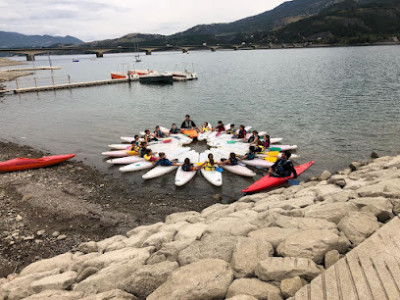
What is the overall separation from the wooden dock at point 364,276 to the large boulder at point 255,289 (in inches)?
15.9

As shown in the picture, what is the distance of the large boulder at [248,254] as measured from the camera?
537 centimetres

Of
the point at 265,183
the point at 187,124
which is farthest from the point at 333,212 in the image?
the point at 187,124

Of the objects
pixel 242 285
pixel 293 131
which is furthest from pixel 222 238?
pixel 293 131

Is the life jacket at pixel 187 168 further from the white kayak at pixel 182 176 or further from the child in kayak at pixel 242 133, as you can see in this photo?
the child in kayak at pixel 242 133

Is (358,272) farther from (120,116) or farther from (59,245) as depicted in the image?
(120,116)

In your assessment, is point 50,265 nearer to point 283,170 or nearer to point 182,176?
point 182,176

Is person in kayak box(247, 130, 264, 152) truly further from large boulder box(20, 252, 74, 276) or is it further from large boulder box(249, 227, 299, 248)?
large boulder box(20, 252, 74, 276)

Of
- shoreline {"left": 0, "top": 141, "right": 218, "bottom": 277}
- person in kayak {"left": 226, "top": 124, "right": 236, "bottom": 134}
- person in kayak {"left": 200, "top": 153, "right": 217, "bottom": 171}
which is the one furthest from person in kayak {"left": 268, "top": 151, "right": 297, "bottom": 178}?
person in kayak {"left": 226, "top": 124, "right": 236, "bottom": 134}

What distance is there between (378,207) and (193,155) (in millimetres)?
13486

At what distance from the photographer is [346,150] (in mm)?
20516

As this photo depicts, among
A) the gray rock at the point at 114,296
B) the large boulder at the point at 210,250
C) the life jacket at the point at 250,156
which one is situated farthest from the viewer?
the life jacket at the point at 250,156

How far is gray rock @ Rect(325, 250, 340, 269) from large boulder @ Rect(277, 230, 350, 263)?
120 millimetres

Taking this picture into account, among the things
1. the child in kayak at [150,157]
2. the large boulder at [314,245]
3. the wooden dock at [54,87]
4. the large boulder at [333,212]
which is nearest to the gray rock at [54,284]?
the large boulder at [314,245]

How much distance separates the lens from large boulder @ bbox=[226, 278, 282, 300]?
4.51 meters
